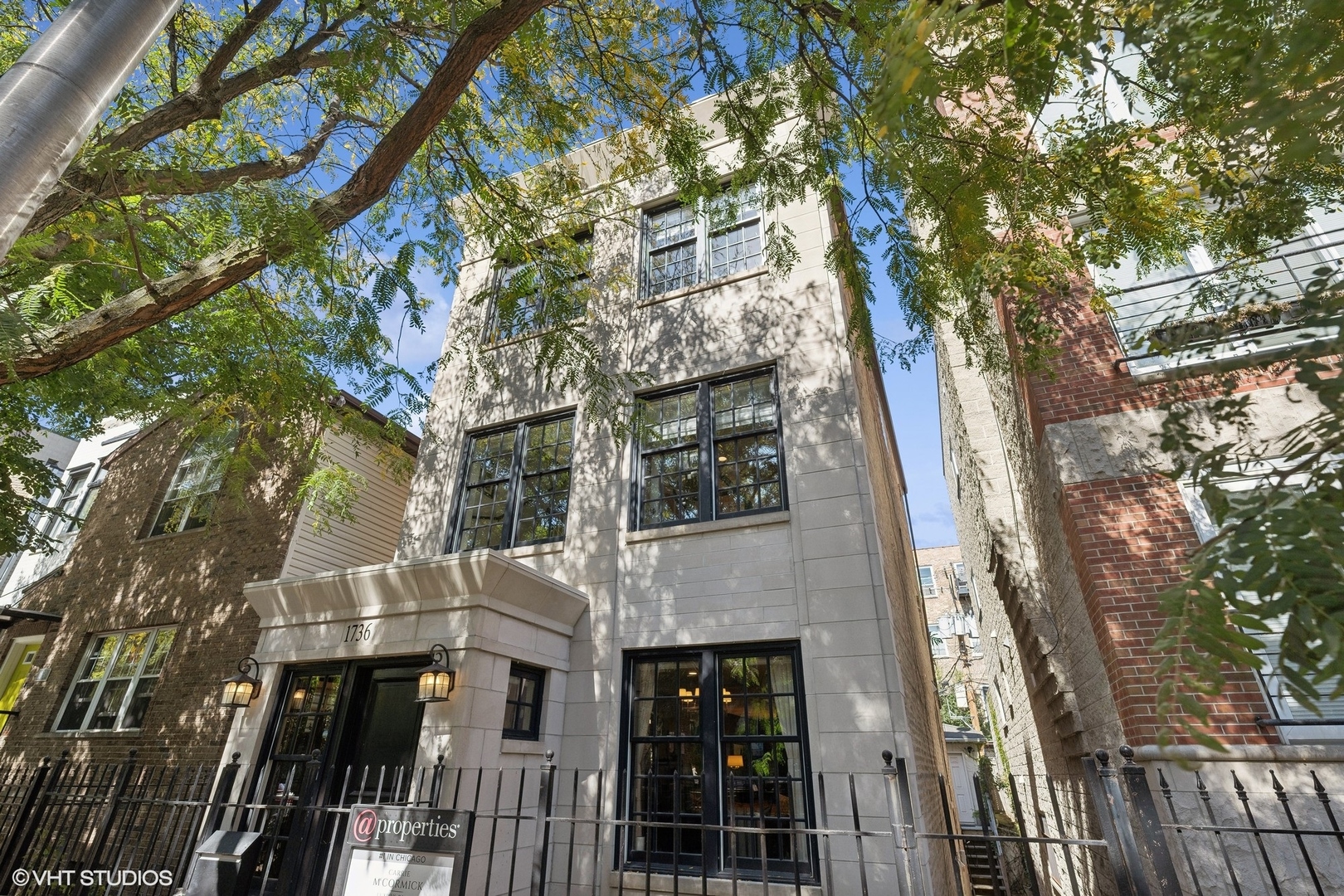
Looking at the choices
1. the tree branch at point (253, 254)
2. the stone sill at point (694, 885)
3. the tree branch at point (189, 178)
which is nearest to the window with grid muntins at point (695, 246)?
the tree branch at point (253, 254)

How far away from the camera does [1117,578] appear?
6.19m

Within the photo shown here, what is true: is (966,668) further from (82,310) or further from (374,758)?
(82,310)

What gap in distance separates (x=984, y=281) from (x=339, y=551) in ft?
38.4

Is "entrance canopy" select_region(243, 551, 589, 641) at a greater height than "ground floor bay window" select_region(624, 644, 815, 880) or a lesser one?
greater

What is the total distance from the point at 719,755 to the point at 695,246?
786cm

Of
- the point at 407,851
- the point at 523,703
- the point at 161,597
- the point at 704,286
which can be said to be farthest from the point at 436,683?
the point at 161,597

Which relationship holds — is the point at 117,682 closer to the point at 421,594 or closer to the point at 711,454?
the point at 421,594

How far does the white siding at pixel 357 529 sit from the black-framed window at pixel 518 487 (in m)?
1.68

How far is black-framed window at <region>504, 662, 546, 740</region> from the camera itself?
7.54 metres

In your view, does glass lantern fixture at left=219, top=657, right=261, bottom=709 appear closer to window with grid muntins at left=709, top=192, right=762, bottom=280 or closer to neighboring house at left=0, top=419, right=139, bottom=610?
window with grid muntins at left=709, top=192, right=762, bottom=280

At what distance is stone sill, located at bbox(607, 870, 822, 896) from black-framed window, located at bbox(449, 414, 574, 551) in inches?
172

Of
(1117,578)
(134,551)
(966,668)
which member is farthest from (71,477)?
(966,668)

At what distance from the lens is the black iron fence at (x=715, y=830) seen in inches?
173

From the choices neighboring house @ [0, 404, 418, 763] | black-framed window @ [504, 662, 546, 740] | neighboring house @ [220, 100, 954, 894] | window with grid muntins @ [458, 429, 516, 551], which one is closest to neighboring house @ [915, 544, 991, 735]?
neighboring house @ [220, 100, 954, 894]
